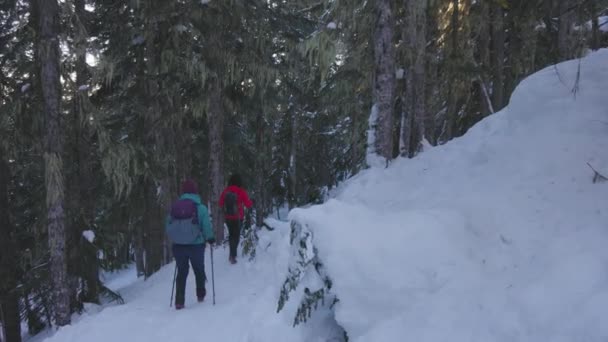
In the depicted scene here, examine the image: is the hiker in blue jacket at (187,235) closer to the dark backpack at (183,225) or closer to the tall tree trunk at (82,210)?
the dark backpack at (183,225)

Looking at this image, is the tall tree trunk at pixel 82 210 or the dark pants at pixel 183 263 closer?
the dark pants at pixel 183 263

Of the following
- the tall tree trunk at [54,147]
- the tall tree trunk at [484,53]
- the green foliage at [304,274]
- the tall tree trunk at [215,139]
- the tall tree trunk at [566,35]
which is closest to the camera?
the green foliage at [304,274]

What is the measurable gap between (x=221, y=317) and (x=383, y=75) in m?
5.26

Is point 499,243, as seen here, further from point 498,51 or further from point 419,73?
point 498,51

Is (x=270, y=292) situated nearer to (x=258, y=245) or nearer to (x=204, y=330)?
(x=204, y=330)

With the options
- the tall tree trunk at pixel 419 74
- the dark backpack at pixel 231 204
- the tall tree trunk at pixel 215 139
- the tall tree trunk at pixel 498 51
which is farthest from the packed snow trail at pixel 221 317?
the tall tree trunk at pixel 498 51

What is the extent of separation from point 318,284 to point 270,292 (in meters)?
2.21

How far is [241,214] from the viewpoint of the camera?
9852 millimetres

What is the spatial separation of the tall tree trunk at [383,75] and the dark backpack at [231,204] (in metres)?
3.34

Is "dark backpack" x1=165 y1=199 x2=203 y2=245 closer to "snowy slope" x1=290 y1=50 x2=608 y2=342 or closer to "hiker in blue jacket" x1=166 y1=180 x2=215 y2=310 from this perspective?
"hiker in blue jacket" x1=166 y1=180 x2=215 y2=310

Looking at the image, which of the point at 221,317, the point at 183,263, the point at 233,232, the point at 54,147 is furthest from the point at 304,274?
the point at 54,147

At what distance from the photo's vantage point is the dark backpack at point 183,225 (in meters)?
7.23

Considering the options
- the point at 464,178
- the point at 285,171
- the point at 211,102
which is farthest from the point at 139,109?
the point at 285,171

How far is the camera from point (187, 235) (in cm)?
725
